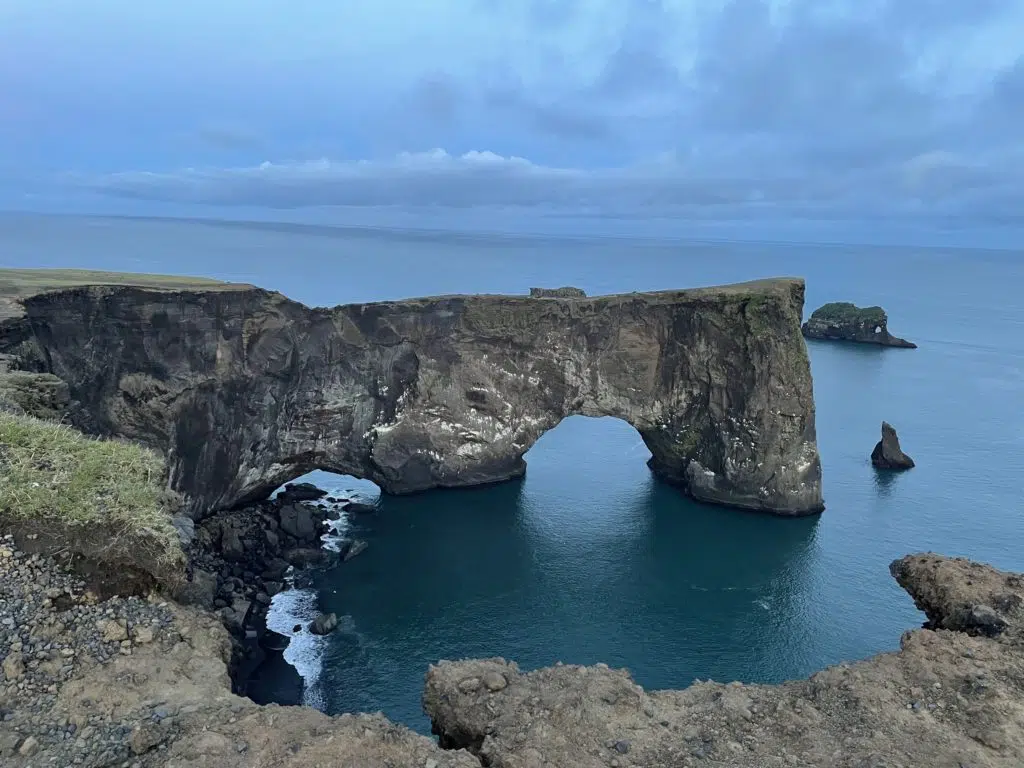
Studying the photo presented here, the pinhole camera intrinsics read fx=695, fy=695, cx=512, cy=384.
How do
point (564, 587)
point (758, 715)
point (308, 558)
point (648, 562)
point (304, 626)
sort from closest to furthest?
1. point (758, 715)
2. point (304, 626)
3. point (564, 587)
4. point (308, 558)
5. point (648, 562)

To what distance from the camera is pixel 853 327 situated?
98250 mm

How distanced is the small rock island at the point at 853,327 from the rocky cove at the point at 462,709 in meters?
90.2

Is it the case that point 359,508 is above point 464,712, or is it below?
below

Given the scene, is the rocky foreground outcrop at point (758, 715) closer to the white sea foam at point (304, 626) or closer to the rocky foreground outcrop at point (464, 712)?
the rocky foreground outcrop at point (464, 712)

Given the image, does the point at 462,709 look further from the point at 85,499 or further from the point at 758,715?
the point at 85,499

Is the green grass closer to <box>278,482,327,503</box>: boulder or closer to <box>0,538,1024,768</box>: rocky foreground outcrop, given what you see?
<box>278,482,327,503</box>: boulder

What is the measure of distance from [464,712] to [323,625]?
604 inches

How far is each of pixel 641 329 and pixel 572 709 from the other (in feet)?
99.5

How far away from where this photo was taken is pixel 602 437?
186 feet

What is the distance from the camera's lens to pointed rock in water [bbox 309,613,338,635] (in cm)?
2777

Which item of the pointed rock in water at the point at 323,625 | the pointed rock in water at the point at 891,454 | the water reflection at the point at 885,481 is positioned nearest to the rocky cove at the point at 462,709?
the pointed rock in water at the point at 323,625

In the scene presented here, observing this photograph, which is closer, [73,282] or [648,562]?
[73,282]

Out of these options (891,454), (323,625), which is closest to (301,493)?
(323,625)

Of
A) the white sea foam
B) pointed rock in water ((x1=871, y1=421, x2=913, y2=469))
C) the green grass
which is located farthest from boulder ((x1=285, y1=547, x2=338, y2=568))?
pointed rock in water ((x1=871, y1=421, x2=913, y2=469))
